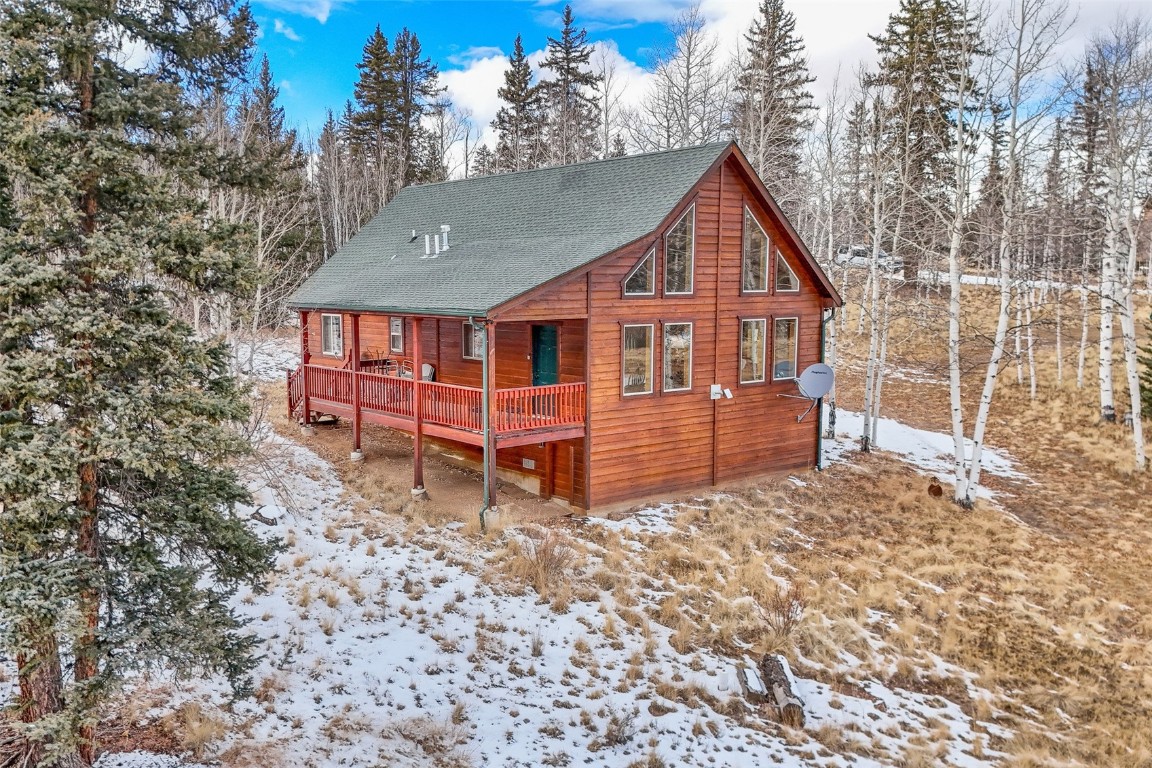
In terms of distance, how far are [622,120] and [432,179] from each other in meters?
12.6

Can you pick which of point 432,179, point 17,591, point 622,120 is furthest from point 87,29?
point 432,179

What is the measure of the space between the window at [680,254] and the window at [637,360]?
1.06 m

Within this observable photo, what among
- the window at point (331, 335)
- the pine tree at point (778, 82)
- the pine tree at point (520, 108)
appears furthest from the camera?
the pine tree at point (520, 108)

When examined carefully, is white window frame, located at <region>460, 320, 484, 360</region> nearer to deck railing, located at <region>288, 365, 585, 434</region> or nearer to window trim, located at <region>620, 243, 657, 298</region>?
deck railing, located at <region>288, 365, 585, 434</region>

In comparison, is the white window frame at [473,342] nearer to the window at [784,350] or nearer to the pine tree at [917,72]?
the window at [784,350]

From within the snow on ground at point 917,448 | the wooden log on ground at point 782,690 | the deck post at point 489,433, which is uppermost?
the deck post at point 489,433

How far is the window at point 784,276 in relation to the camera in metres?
16.3

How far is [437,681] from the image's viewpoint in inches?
317

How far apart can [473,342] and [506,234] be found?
2.58m

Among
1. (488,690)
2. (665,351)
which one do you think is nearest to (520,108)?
(665,351)

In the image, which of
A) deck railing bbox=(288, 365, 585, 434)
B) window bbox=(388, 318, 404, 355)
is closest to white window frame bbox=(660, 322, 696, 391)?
deck railing bbox=(288, 365, 585, 434)

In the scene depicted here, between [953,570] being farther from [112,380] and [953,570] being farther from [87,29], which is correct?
[87,29]

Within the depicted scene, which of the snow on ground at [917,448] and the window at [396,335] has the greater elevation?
the window at [396,335]

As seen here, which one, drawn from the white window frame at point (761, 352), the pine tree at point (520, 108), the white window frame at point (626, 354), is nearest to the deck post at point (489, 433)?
the white window frame at point (626, 354)
